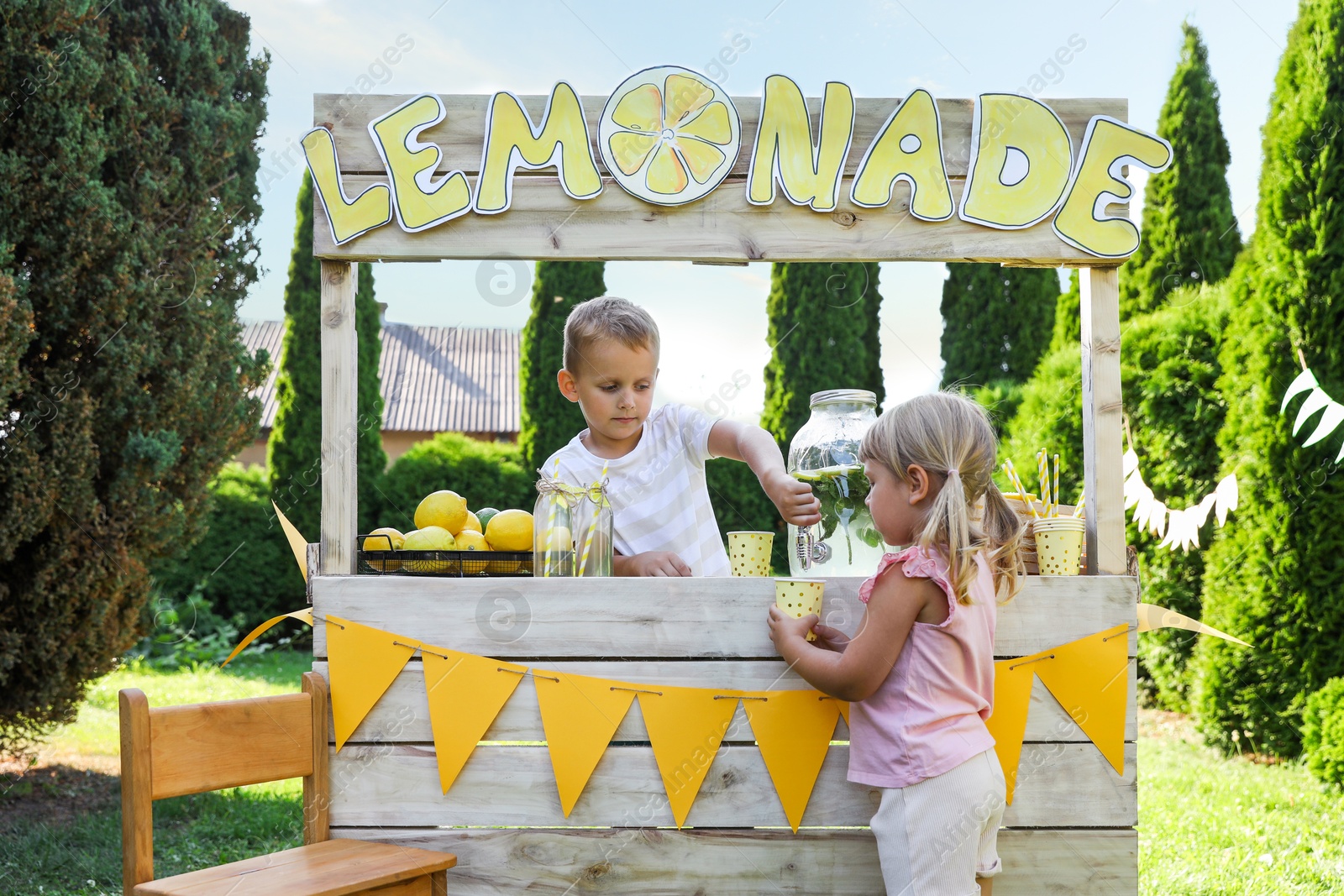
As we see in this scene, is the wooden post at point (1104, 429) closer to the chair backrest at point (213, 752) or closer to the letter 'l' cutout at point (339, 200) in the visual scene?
the letter 'l' cutout at point (339, 200)

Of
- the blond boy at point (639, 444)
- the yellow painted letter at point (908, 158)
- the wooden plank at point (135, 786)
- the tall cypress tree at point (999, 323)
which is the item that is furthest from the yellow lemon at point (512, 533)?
the tall cypress tree at point (999, 323)

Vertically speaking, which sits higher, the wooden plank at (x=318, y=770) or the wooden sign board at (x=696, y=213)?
the wooden sign board at (x=696, y=213)

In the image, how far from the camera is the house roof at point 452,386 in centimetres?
2462

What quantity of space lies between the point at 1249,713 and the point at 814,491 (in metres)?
4.48

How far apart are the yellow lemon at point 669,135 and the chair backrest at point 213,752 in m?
1.28

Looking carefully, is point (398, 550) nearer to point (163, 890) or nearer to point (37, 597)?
point (163, 890)

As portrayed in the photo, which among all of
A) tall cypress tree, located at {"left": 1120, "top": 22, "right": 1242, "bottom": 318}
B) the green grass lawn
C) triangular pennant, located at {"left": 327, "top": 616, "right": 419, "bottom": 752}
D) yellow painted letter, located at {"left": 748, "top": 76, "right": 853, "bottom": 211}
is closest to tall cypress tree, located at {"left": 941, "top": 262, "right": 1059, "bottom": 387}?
tall cypress tree, located at {"left": 1120, "top": 22, "right": 1242, "bottom": 318}

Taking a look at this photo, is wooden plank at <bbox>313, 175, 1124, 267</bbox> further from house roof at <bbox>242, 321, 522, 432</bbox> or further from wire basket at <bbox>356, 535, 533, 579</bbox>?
house roof at <bbox>242, 321, 522, 432</bbox>

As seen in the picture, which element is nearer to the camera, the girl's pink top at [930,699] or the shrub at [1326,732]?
the girl's pink top at [930,699]

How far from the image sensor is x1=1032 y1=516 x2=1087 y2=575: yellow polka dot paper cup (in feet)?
7.05

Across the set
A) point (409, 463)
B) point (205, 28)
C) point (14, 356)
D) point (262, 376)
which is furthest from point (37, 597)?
point (409, 463)

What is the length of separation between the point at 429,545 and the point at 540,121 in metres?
0.96

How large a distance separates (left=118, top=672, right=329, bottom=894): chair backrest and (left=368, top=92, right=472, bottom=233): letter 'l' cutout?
1.01 meters

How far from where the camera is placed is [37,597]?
442 cm
